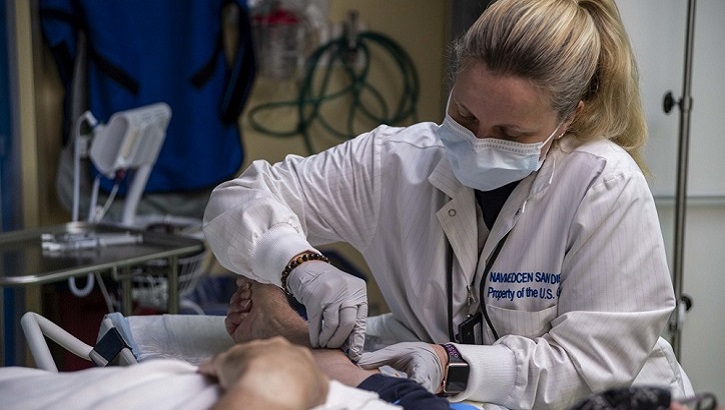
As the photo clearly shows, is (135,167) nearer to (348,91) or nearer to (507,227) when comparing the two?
(348,91)

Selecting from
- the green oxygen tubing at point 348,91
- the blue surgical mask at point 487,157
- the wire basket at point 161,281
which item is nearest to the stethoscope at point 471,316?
the blue surgical mask at point 487,157

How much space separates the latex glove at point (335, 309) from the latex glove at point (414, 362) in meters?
0.04

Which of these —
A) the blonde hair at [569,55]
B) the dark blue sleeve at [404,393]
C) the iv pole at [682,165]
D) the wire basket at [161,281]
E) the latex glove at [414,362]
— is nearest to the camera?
the dark blue sleeve at [404,393]

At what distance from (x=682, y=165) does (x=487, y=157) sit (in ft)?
4.78

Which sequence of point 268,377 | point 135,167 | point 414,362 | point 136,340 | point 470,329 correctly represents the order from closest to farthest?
point 268,377 → point 414,362 → point 470,329 → point 136,340 → point 135,167

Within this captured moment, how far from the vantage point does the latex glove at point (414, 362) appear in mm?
1437

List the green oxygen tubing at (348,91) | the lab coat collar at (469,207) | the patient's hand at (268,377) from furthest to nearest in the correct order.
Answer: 1. the green oxygen tubing at (348,91)
2. the lab coat collar at (469,207)
3. the patient's hand at (268,377)

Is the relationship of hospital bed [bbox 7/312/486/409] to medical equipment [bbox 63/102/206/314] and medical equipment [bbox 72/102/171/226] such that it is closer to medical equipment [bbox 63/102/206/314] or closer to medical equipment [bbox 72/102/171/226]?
medical equipment [bbox 63/102/206/314]

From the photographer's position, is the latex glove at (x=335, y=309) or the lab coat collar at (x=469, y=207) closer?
the latex glove at (x=335, y=309)

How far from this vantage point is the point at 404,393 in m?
1.28

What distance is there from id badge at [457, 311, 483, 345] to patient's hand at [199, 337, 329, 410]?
2.10ft

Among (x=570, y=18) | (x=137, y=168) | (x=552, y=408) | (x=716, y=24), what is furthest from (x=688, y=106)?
(x=137, y=168)

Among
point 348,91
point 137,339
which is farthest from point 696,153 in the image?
point 137,339

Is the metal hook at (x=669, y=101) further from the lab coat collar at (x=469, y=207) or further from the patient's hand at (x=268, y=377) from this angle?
the patient's hand at (x=268, y=377)
